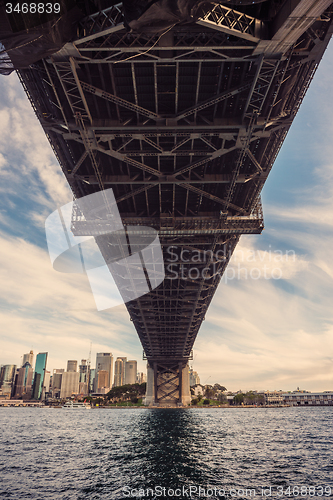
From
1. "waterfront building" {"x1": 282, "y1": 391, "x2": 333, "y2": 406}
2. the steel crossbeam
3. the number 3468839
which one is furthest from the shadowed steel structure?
"waterfront building" {"x1": 282, "y1": 391, "x2": 333, "y2": 406}

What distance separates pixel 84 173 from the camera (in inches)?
912

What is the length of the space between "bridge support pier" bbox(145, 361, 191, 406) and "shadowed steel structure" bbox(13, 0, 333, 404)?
7430cm

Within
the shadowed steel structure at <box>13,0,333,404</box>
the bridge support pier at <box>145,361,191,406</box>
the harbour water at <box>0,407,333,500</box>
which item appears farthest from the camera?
the bridge support pier at <box>145,361,191,406</box>

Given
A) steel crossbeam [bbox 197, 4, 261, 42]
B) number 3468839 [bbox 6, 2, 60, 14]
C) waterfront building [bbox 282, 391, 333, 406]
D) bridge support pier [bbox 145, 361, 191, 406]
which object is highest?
steel crossbeam [bbox 197, 4, 261, 42]

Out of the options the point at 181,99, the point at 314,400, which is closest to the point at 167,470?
the point at 181,99

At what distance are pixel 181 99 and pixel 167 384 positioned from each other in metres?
93.9

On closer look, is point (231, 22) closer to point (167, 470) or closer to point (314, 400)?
point (167, 470)

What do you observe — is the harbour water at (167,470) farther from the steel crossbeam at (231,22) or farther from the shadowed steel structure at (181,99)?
the steel crossbeam at (231,22)

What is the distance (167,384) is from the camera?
325ft

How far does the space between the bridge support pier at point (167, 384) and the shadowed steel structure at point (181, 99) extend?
74.3 m

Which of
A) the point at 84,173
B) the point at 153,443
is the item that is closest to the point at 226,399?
the point at 153,443

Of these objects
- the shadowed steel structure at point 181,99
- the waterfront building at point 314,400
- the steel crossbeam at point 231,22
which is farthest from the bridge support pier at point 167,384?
the waterfront building at point 314,400

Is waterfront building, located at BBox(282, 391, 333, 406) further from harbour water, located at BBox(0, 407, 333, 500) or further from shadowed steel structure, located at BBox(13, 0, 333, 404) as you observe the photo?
shadowed steel structure, located at BBox(13, 0, 333, 404)

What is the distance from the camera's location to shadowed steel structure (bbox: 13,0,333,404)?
13.0 m
